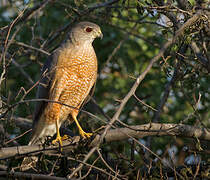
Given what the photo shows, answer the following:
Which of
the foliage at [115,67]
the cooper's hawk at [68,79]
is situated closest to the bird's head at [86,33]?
the cooper's hawk at [68,79]

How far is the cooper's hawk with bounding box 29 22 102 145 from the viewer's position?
493cm

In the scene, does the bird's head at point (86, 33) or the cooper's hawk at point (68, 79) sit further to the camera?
the bird's head at point (86, 33)

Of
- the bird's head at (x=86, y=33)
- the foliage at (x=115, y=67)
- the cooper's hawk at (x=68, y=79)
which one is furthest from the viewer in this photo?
the bird's head at (x=86, y=33)

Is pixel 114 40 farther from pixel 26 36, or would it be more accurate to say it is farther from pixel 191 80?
pixel 191 80

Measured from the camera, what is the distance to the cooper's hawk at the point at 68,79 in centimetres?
493

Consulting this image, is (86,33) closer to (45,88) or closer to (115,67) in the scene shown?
(45,88)

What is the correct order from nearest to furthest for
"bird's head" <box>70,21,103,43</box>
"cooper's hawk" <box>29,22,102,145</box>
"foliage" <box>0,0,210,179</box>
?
"foliage" <box>0,0,210,179</box>, "cooper's hawk" <box>29,22,102,145</box>, "bird's head" <box>70,21,103,43</box>

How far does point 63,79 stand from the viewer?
194 inches

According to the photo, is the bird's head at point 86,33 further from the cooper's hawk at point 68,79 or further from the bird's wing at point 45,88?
the bird's wing at point 45,88

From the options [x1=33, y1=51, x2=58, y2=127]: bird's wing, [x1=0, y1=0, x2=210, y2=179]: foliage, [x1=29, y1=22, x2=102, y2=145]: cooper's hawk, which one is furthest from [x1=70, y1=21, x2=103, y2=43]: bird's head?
[x1=33, y1=51, x2=58, y2=127]: bird's wing

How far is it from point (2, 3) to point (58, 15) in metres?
1.17

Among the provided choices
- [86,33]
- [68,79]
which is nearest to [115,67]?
[86,33]

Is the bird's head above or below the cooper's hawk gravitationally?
above

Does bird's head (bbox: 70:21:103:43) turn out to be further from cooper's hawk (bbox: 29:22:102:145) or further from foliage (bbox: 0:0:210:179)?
foliage (bbox: 0:0:210:179)
